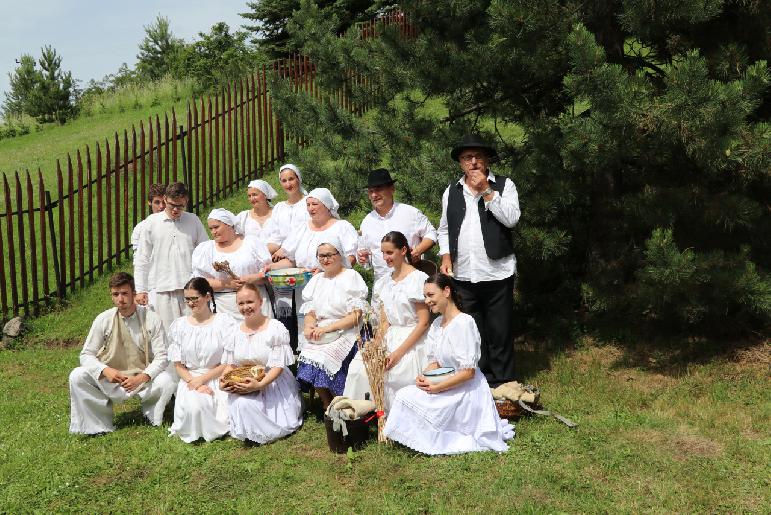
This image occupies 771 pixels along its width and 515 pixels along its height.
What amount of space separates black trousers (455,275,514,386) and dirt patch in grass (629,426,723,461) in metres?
1.07

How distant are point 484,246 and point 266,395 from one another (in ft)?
6.09

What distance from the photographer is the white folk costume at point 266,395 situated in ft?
18.2

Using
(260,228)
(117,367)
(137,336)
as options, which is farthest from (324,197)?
(117,367)

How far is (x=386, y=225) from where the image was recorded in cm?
616

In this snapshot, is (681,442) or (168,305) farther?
(168,305)

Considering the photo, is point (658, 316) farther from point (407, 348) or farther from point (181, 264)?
point (181, 264)

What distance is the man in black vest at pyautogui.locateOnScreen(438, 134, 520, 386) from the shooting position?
18.5 ft

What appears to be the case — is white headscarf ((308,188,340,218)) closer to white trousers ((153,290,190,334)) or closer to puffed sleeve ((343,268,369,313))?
puffed sleeve ((343,268,369,313))

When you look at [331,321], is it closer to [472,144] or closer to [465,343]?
[465,343]

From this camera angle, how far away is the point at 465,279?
5.85 metres

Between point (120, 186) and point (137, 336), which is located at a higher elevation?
point (120, 186)

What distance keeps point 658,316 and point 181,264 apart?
3926 millimetres

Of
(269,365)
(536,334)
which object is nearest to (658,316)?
(536,334)

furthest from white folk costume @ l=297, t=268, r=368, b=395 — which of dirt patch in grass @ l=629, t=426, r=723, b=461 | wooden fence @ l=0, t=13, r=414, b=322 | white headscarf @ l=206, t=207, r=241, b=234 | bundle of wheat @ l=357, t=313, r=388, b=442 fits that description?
dirt patch in grass @ l=629, t=426, r=723, b=461
